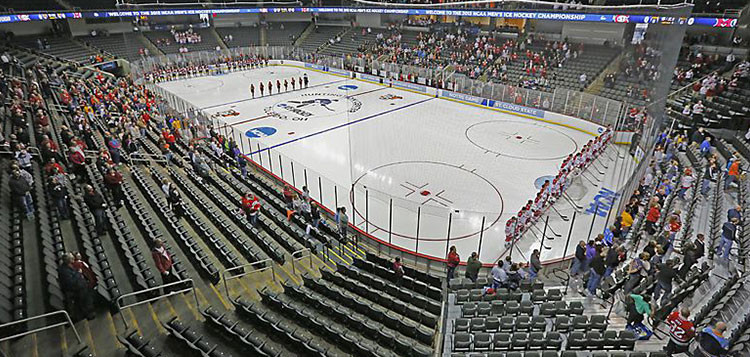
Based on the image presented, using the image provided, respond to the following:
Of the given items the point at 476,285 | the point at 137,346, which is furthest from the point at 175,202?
the point at 476,285

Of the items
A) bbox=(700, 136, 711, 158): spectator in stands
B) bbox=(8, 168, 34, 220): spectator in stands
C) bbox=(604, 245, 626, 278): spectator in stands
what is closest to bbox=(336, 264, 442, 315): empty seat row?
bbox=(604, 245, 626, 278): spectator in stands

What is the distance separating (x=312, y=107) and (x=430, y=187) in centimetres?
1485

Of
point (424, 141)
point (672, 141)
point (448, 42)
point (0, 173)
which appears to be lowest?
point (424, 141)

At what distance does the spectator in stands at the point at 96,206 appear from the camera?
8070 mm

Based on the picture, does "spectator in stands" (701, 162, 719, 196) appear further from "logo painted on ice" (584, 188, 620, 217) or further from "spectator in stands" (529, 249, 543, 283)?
"spectator in stands" (529, 249, 543, 283)

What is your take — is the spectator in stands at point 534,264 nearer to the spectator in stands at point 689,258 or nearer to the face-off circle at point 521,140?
the spectator in stands at point 689,258

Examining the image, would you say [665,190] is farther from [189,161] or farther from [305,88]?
[305,88]

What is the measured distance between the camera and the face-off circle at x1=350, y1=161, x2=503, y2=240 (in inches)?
512

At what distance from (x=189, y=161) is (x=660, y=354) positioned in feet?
49.5

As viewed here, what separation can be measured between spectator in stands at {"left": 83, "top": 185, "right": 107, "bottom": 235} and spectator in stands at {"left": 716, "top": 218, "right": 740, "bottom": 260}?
1410cm

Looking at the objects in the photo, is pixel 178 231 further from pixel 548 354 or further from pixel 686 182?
pixel 686 182

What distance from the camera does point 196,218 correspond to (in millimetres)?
9922

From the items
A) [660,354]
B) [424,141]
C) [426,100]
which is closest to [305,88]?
[426,100]

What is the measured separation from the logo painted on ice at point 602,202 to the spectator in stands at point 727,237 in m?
2.45
